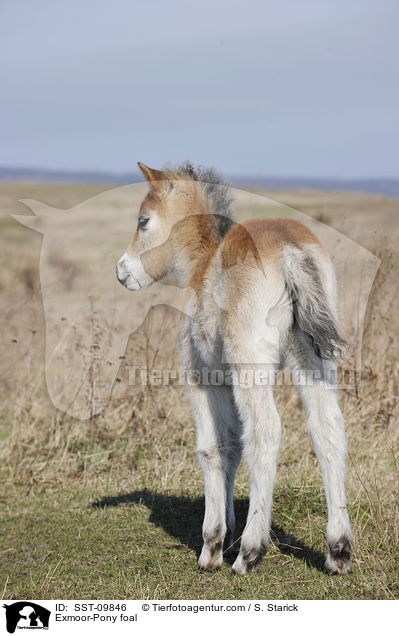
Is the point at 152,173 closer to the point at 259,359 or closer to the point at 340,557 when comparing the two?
the point at 259,359

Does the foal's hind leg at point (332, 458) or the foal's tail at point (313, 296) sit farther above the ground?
the foal's tail at point (313, 296)

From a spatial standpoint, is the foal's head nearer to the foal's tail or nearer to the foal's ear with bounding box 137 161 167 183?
the foal's ear with bounding box 137 161 167 183

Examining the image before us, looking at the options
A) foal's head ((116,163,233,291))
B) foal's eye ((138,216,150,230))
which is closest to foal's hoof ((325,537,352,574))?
foal's head ((116,163,233,291))

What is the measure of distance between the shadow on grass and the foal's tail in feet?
5.10

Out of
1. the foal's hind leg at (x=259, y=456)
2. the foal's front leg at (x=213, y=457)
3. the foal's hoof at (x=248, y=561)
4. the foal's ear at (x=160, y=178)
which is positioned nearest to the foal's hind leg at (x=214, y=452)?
the foal's front leg at (x=213, y=457)

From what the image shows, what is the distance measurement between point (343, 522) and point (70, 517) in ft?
9.23

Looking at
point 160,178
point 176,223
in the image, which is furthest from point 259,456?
point 160,178

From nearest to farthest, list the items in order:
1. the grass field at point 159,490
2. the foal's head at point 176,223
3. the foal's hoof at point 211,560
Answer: the grass field at point 159,490 < the foal's hoof at point 211,560 < the foal's head at point 176,223

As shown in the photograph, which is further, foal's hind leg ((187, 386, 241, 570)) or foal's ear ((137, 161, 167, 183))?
foal's ear ((137, 161, 167, 183))

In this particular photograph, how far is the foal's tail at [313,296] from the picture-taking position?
4.02m

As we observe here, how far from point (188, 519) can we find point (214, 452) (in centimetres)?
124

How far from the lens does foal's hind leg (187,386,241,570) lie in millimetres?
4535

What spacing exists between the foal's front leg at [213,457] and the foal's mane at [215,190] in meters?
1.29
